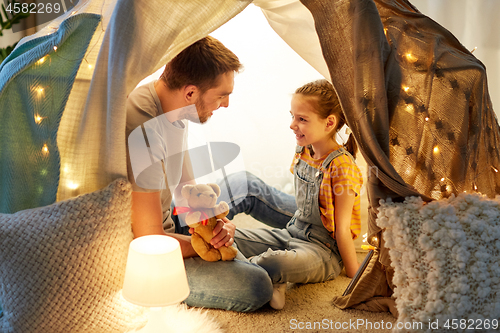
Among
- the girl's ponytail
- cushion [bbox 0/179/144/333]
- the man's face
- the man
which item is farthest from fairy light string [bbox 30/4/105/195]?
the girl's ponytail

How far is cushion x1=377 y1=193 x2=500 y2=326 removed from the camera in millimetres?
938

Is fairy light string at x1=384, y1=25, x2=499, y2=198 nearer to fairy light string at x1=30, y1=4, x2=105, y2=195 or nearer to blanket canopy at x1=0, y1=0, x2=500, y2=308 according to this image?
blanket canopy at x1=0, y1=0, x2=500, y2=308

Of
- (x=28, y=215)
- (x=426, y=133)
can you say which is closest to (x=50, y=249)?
(x=28, y=215)

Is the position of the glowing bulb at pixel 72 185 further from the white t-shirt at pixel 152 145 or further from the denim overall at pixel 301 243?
the denim overall at pixel 301 243

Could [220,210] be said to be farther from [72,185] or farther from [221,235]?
[72,185]

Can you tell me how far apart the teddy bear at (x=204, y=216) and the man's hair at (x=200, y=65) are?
360mm

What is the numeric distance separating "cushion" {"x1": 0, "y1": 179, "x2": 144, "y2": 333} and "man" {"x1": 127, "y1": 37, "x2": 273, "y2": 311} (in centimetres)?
17

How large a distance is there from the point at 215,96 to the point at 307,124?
506 millimetres

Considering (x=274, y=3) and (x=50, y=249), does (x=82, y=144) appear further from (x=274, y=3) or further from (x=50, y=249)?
(x=274, y=3)

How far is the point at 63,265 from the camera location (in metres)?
0.98

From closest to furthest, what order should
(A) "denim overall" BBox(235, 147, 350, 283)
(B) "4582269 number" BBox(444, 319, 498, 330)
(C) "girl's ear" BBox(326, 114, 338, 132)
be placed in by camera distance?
(B) "4582269 number" BBox(444, 319, 498, 330) < (A) "denim overall" BBox(235, 147, 350, 283) < (C) "girl's ear" BBox(326, 114, 338, 132)

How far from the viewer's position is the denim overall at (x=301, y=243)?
1.39m

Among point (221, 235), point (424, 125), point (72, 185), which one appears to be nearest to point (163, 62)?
point (72, 185)

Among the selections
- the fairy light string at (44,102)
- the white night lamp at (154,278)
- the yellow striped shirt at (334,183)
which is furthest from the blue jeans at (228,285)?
the fairy light string at (44,102)
